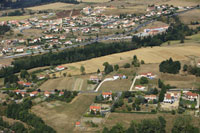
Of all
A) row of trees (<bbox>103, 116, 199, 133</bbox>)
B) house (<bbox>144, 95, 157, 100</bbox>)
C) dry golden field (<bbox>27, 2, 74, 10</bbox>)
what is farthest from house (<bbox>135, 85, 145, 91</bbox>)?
dry golden field (<bbox>27, 2, 74, 10</bbox>)

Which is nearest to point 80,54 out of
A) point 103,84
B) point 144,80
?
point 103,84

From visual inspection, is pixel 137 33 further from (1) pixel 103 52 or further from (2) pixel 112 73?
(2) pixel 112 73

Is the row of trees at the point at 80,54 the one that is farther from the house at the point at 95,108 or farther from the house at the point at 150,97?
the house at the point at 95,108

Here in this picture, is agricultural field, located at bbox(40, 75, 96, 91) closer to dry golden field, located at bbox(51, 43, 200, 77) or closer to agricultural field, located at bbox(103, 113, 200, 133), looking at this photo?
dry golden field, located at bbox(51, 43, 200, 77)

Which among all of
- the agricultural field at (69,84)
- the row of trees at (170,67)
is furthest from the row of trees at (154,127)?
the row of trees at (170,67)

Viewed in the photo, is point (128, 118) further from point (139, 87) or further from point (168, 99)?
point (139, 87)

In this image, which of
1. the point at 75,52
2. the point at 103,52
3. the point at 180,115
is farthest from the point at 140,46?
the point at 180,115
